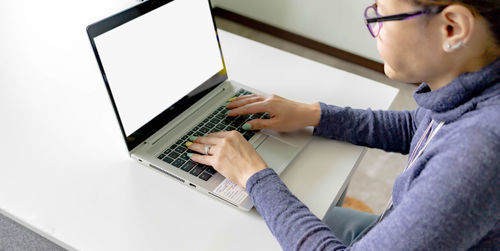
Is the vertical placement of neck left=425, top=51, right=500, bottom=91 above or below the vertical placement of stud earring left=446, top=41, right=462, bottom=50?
below

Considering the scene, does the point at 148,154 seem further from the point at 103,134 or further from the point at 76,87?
the point at 76,87

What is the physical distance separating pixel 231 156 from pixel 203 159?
0.06m

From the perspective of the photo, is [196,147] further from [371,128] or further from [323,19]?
[323,19]

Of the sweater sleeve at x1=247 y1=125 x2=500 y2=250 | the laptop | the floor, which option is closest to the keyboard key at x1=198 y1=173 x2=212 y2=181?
the laptop

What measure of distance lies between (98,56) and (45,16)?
0.70m

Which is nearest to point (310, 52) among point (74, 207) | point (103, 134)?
point (103, 134)

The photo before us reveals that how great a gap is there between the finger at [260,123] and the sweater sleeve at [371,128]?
112mm

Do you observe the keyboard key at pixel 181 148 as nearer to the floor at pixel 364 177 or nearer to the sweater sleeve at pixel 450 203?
the sweater sleeve at pixel 450 203

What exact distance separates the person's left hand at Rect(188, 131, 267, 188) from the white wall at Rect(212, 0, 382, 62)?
1.81m

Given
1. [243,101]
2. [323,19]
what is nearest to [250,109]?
[243,101]

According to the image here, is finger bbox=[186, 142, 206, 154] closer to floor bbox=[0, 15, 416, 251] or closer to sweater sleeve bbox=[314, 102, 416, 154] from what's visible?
sweater sleeve bbox=[314, 102, 416, 154]

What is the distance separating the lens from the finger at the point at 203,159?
829mm

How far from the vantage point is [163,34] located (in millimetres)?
910

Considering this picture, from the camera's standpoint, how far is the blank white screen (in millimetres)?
817
